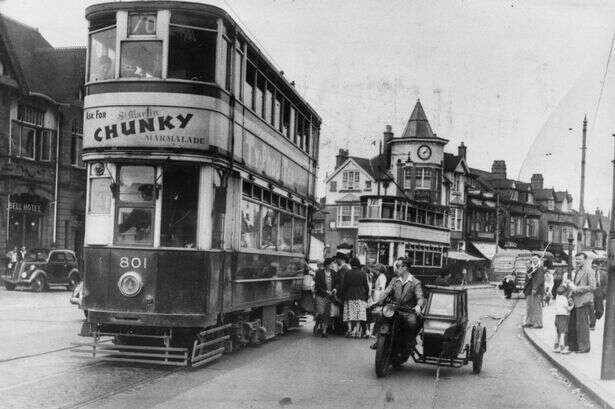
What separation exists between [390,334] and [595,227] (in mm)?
102402

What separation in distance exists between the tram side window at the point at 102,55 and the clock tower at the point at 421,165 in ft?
169

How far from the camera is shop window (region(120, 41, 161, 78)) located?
36.6 ft

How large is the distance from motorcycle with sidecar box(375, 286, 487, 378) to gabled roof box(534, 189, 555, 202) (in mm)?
78340

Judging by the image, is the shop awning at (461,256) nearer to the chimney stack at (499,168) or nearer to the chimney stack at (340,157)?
the chimney stack at (340,157)

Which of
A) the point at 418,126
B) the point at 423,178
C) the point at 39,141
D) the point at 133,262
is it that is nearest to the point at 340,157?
the point at 418,126

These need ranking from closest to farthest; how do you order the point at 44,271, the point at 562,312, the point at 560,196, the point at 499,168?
the point at 562,312, the point at 44,271, the point at 499,168, the point at 560,196

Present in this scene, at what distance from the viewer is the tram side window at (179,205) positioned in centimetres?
1097

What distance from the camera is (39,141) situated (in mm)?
36438

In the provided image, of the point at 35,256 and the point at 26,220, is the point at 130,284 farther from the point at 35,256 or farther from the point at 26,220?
the point at 26,220

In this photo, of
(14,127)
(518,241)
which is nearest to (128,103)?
(14,127)

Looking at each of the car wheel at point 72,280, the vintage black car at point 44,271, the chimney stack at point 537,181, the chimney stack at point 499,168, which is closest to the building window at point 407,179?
the chimney stack at point 499,168

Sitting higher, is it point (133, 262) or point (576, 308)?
point (133, 262)

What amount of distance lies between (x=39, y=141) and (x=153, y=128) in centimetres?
2745

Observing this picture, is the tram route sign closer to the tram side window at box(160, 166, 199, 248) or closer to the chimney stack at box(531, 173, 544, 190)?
the tram side window at box(160, 166, 199, 248)
